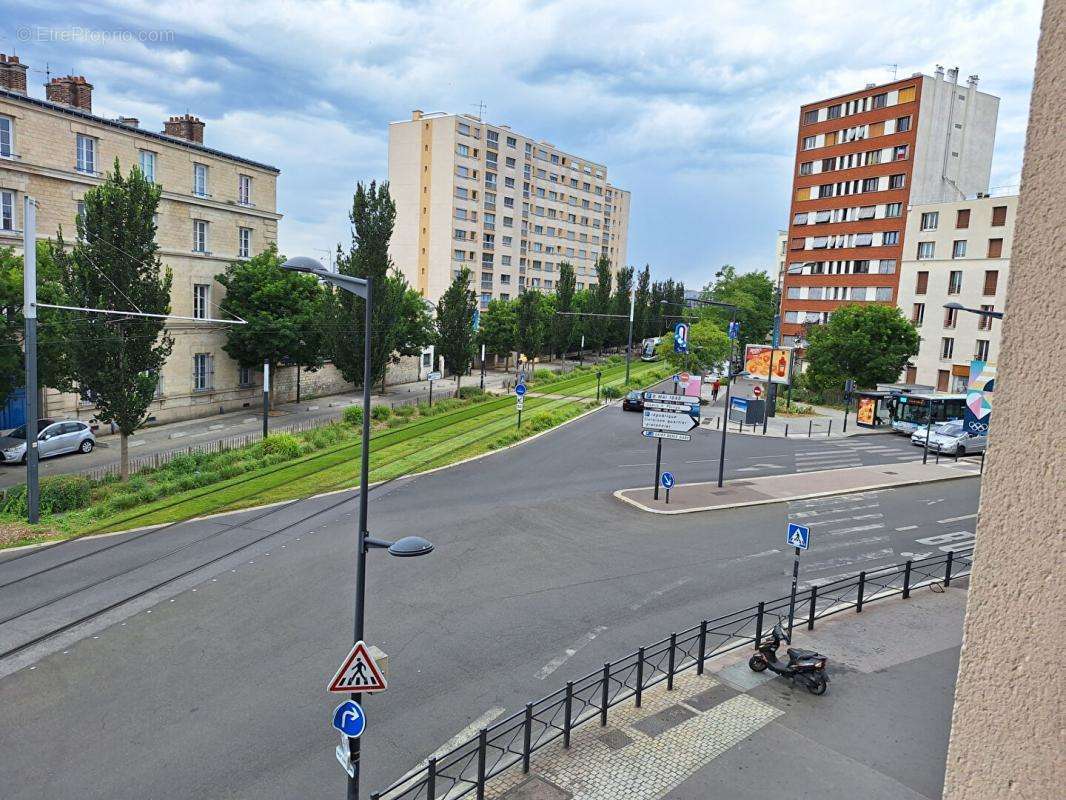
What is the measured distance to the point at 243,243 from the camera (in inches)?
1633

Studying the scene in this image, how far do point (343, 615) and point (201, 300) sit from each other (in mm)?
29754

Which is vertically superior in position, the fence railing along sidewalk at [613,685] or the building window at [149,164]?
the building window at [149,164]

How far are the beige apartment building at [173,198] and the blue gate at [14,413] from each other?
1.09m

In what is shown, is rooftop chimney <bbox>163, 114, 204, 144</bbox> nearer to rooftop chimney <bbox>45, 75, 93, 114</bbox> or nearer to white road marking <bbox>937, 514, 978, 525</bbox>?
rooftop chimney <bbox>45, 75, 93, 114</bbox>

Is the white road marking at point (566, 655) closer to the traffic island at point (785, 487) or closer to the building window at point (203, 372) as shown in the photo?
the traffic island at point (785, 487)

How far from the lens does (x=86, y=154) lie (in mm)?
33188

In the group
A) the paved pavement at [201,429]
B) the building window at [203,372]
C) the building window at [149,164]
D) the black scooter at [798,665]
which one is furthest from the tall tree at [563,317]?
the black scooter at [798,665]

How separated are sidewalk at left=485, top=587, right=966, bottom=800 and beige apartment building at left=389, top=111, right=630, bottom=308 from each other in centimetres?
7030

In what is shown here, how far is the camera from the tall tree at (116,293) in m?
23.0

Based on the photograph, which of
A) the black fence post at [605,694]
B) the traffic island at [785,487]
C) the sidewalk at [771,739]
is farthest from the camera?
the traffic island at [785,487]

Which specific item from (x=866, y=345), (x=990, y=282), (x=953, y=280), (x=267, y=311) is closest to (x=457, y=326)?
(x=267, y=311)

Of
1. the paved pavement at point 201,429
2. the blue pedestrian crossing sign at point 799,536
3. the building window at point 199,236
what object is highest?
the building window at point 199,236

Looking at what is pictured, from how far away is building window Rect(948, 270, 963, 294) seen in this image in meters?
53.9

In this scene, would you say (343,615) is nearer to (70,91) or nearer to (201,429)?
(201,429)
